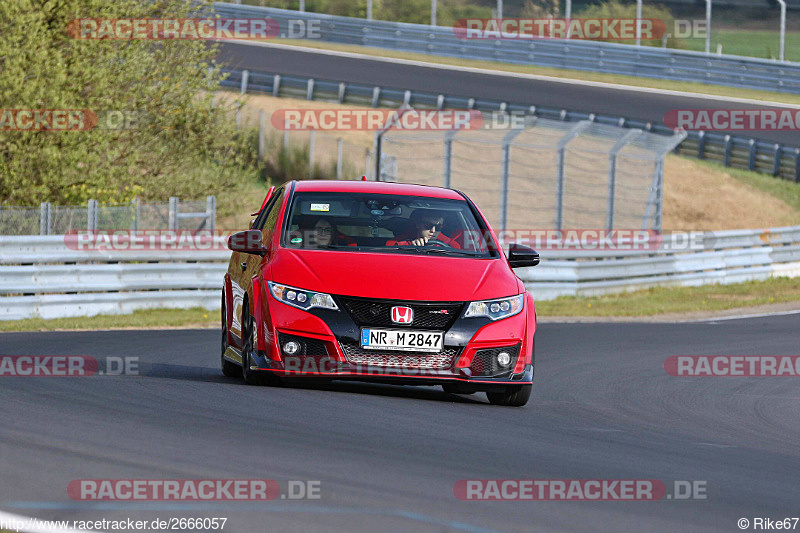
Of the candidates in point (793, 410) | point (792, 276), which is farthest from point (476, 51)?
point (793, 410)

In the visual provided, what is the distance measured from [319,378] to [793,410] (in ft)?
13.3

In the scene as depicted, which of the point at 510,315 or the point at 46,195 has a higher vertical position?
the point at 510,315

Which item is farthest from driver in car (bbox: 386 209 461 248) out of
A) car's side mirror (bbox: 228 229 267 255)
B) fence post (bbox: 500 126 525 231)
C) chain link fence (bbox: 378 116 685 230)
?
fence post (bbox: 500 126 525 231)

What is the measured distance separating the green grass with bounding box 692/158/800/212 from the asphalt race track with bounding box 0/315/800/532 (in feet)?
87.1

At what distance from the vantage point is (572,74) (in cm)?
4475

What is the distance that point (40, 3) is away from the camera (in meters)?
21.8

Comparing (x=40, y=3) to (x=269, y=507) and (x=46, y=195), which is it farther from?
(x=269, y=507)

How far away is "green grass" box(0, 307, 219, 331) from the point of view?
16.0 m

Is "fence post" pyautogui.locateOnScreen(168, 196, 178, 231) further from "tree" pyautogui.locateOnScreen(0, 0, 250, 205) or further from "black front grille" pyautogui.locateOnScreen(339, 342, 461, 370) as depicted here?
"black front grille" pyautogui.locateOnScreen(339, 342, 461, 370)

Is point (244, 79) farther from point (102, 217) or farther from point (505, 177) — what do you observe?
point (102, 217)

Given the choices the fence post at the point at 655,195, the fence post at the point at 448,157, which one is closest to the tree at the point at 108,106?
the fence post at the point at 448,157

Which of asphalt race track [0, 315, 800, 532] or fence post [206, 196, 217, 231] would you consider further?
fence post [206, 196, 217, 231]

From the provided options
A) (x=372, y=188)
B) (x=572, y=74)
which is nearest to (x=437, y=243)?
(x=372, y=188)

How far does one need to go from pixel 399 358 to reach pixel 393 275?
558mm
